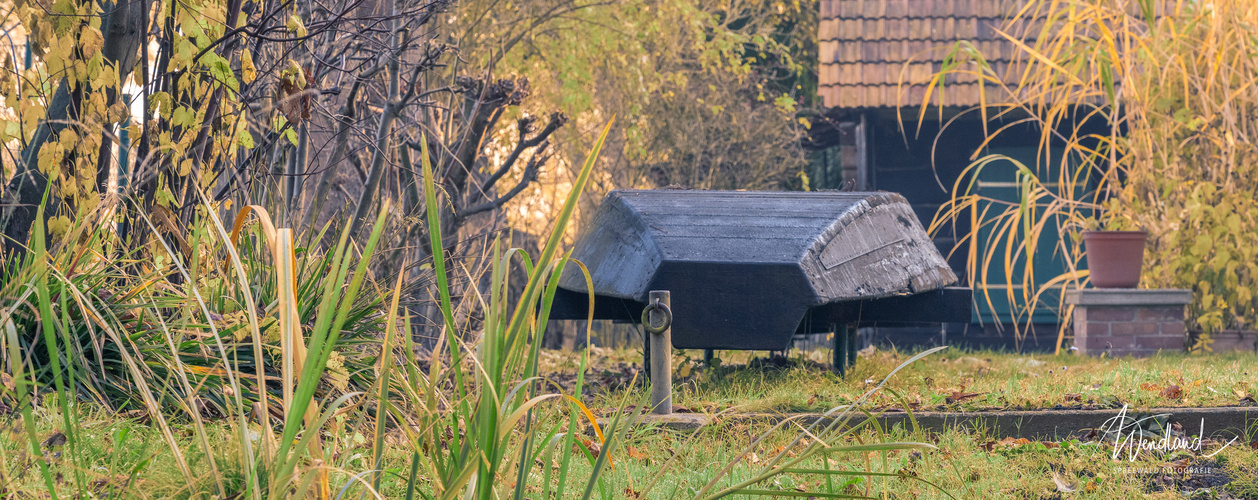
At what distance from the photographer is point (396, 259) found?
16.8ft

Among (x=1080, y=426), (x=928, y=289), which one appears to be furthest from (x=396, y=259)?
(x=1080, y=426)

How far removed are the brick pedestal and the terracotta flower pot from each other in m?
0.08

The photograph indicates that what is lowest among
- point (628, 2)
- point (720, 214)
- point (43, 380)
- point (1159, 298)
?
point (1159, 298)

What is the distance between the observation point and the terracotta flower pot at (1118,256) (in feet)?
22.2

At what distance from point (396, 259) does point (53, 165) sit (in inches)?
91.4

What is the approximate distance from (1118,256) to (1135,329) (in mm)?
509

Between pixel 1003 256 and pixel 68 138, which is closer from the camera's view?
pixel 68 138

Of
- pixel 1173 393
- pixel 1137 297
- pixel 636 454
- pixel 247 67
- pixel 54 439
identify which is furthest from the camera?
pixel 1137 297

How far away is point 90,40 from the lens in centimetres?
288

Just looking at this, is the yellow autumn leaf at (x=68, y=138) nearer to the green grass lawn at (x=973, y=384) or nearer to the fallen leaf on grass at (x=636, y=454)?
the fallen leaf on grass at (x=636, y=454)

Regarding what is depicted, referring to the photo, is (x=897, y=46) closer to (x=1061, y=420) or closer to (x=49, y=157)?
(x=1061, y=420)

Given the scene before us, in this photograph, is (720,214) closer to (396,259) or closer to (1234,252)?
(396,259)

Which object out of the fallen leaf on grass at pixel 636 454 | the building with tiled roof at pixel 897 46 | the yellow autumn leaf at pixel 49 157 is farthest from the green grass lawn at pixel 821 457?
the building with tiled roof at pixel 897 46

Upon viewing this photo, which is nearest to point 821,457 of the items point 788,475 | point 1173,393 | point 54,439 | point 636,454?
point 788,475
